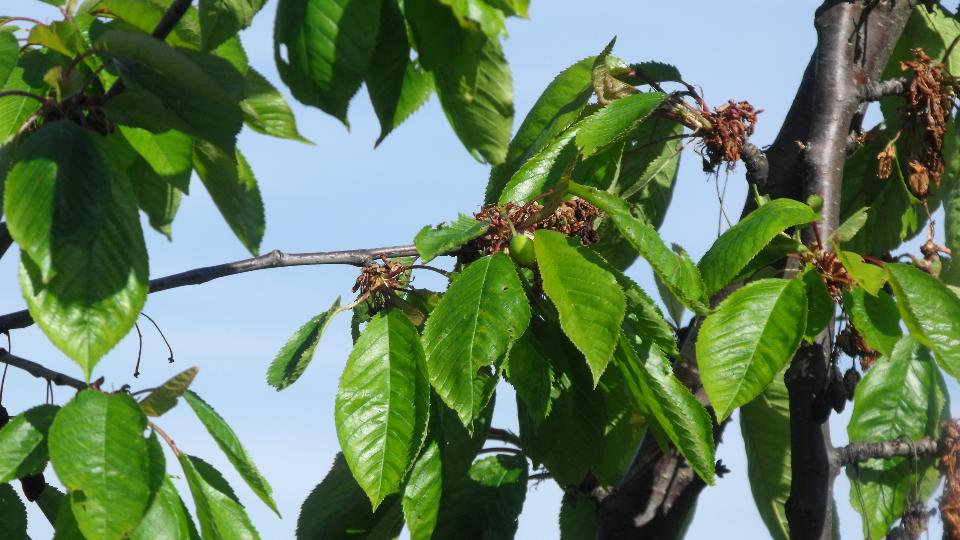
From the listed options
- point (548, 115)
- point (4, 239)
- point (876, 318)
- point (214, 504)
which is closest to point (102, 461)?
point (214, 504)

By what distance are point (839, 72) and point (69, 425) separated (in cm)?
138

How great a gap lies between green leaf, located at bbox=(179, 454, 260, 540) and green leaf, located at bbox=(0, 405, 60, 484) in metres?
0.15

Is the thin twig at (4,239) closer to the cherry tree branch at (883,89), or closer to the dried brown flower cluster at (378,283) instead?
the dried brown flower cluster at (378,283)

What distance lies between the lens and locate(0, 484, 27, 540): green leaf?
1.33 metres

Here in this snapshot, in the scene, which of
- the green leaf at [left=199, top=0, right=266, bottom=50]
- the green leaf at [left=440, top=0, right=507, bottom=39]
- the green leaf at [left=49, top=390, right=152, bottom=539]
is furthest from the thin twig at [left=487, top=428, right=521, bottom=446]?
the green leaf at [left=440, top=0, right=507, bottom=39]

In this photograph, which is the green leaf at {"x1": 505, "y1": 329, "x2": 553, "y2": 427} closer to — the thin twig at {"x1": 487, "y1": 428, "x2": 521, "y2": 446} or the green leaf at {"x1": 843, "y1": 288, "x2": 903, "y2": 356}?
the green leaf at {"x1": 843, "y1": 288, "x2": 903, "y2": 356}

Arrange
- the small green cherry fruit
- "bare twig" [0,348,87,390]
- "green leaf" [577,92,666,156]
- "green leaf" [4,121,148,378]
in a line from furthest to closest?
"green leaf" [577,92,666,156]
the small green cherry fruit
"bare twig" [0,348,87,390]
"green leaf" [4,121,148,378]

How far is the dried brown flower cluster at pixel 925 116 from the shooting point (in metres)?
1.96

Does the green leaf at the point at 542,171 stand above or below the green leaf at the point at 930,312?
above

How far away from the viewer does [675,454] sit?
76.2 inches

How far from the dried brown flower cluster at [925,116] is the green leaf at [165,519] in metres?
1.32

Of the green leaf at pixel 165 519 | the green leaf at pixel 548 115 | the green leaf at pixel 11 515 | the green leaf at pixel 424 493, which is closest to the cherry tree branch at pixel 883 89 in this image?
the green leaf at pixel 548 115

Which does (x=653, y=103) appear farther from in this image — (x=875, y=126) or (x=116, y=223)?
(x=116, y=223)

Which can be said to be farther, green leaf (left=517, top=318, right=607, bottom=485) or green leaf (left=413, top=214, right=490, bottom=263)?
green leaf (left=517, top=318, right=607, bottom=485)
